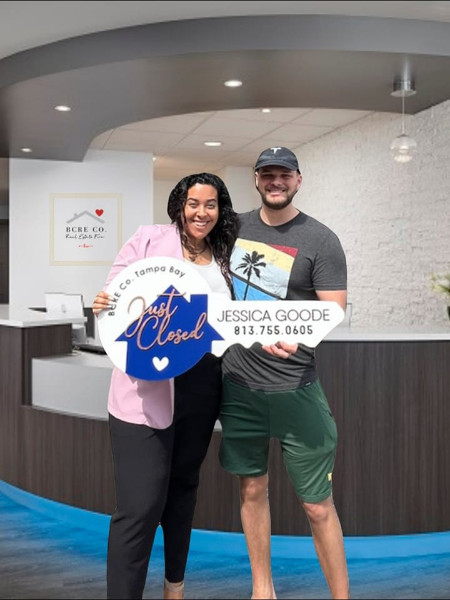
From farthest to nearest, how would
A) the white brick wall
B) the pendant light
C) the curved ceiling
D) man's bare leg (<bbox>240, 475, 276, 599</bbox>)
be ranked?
the white brick wall
the pendant light
the curved ceiling
man's bare leg (<bbox>240, 475, 276, 599</bbox>)

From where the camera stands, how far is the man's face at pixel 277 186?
2064 millimetres

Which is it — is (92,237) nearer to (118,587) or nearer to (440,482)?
(440,482)

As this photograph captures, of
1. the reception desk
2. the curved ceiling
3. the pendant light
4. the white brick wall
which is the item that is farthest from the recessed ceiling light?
the reception desk

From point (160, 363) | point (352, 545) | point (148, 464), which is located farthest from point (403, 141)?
point (148, 464)

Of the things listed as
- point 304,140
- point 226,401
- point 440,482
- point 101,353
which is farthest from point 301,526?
point 304,140

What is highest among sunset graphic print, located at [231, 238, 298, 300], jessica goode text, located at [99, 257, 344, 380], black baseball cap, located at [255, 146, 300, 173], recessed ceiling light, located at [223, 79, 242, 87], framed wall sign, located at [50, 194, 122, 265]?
recessed ceiling light, located at [223, 79, 242, 87]

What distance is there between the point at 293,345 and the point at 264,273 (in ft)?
0.81

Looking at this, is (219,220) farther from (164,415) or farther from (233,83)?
(233,83)

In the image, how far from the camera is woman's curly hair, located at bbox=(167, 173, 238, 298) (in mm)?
2021

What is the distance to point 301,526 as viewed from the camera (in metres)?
3.18

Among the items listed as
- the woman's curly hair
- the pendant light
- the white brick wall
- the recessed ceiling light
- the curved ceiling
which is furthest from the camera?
the white brick wall

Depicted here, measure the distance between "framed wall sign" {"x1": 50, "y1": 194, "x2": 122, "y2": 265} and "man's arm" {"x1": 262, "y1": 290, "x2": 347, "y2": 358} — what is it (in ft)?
20.8

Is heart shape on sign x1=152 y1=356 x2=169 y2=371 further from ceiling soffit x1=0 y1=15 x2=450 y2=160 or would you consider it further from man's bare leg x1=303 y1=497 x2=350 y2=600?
ceiling soffit x1=0 y1=15 x2=450 y2=160

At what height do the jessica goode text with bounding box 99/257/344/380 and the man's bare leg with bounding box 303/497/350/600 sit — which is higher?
the jessica goode text with bounding box 99/257/344/380
